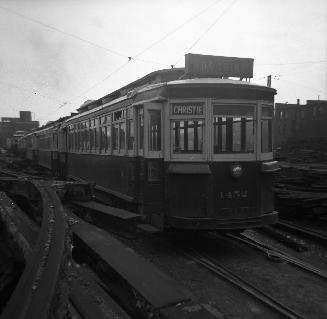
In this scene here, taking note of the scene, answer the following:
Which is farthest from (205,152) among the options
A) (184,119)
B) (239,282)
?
(239,282)

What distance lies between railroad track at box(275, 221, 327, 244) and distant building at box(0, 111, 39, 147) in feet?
287

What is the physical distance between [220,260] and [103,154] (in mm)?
4861

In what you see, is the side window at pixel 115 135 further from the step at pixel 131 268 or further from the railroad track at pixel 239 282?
the step at pixel 131 268

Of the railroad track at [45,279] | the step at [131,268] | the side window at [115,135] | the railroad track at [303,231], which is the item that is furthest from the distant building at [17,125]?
the railroad track at [45,279]

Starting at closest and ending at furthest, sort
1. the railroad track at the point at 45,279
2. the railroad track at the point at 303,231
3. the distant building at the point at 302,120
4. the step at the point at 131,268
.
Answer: the railroad track at the point at 45,279
the step at the point at 131,268
the railroad track at the point at 303,231
the distant building at the point at 302,120

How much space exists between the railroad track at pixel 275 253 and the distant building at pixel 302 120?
40.9 meters

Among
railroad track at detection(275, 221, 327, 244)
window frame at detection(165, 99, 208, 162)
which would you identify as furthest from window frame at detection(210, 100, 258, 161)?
railroad track at detection(275, 221, 327, 244)

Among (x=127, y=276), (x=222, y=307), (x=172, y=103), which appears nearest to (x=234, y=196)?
(x=172, y=103)

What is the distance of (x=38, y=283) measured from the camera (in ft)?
11.4

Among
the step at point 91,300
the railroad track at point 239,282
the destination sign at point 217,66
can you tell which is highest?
the destination sign at point 217,66

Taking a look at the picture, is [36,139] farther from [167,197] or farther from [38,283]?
[38,283]

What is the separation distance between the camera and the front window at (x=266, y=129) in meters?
7.69

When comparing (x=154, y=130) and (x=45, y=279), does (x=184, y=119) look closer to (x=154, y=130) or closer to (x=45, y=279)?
(x=154, y=130)

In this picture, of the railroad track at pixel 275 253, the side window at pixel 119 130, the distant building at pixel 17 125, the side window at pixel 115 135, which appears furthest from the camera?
the distant building at pixel 17 125
